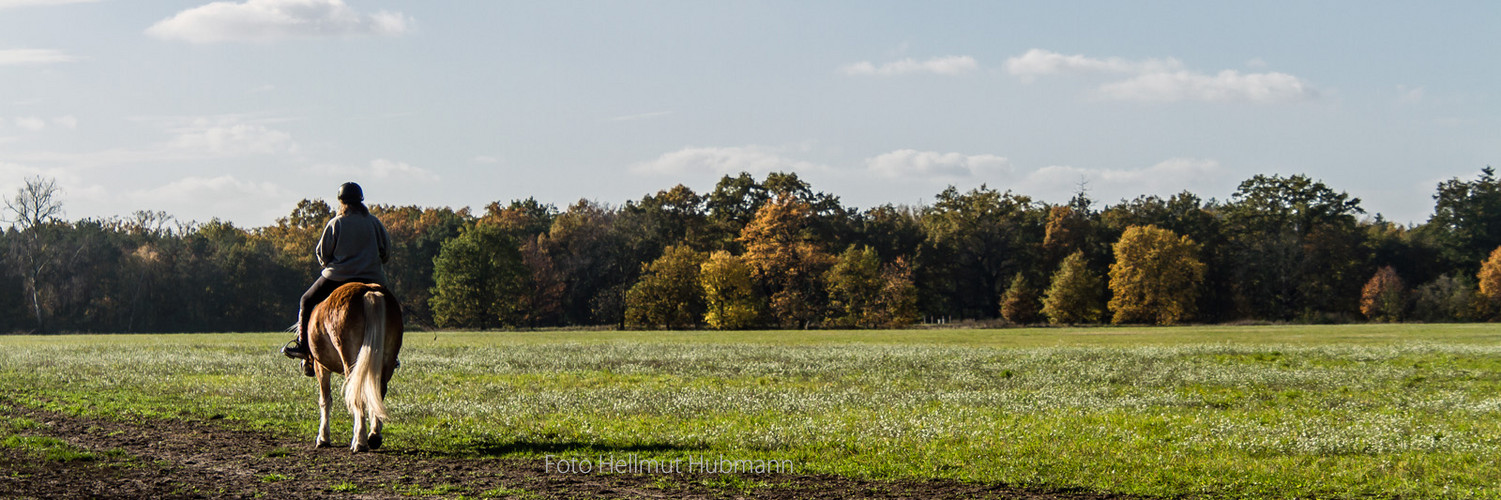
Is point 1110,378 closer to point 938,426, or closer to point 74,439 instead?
point 938,426

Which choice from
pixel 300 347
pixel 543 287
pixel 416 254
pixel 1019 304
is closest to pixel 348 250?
pixel 300 347

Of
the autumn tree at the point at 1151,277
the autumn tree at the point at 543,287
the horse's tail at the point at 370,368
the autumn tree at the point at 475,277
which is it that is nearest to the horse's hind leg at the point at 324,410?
the horse's tail at the point at 370,368

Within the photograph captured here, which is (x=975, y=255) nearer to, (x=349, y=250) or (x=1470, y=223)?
(x=1470, y=223)

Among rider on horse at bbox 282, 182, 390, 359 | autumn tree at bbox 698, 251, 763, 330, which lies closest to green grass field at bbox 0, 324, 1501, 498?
rider on horse at bbox 282, 182, 390, 359

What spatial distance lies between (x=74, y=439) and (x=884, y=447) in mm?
10883

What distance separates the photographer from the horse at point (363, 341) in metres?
13.5

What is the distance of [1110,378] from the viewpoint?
27.7m

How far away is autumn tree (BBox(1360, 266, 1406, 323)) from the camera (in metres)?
108

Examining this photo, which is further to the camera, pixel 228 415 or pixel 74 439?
pixel 228 415

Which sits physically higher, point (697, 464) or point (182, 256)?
point (182, 256)

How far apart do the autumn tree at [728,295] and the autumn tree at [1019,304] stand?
24.6 m

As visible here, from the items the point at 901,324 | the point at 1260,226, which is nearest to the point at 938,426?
the point at 901,324

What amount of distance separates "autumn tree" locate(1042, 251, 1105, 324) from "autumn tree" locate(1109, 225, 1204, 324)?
2.13m

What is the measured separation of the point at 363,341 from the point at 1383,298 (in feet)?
380
